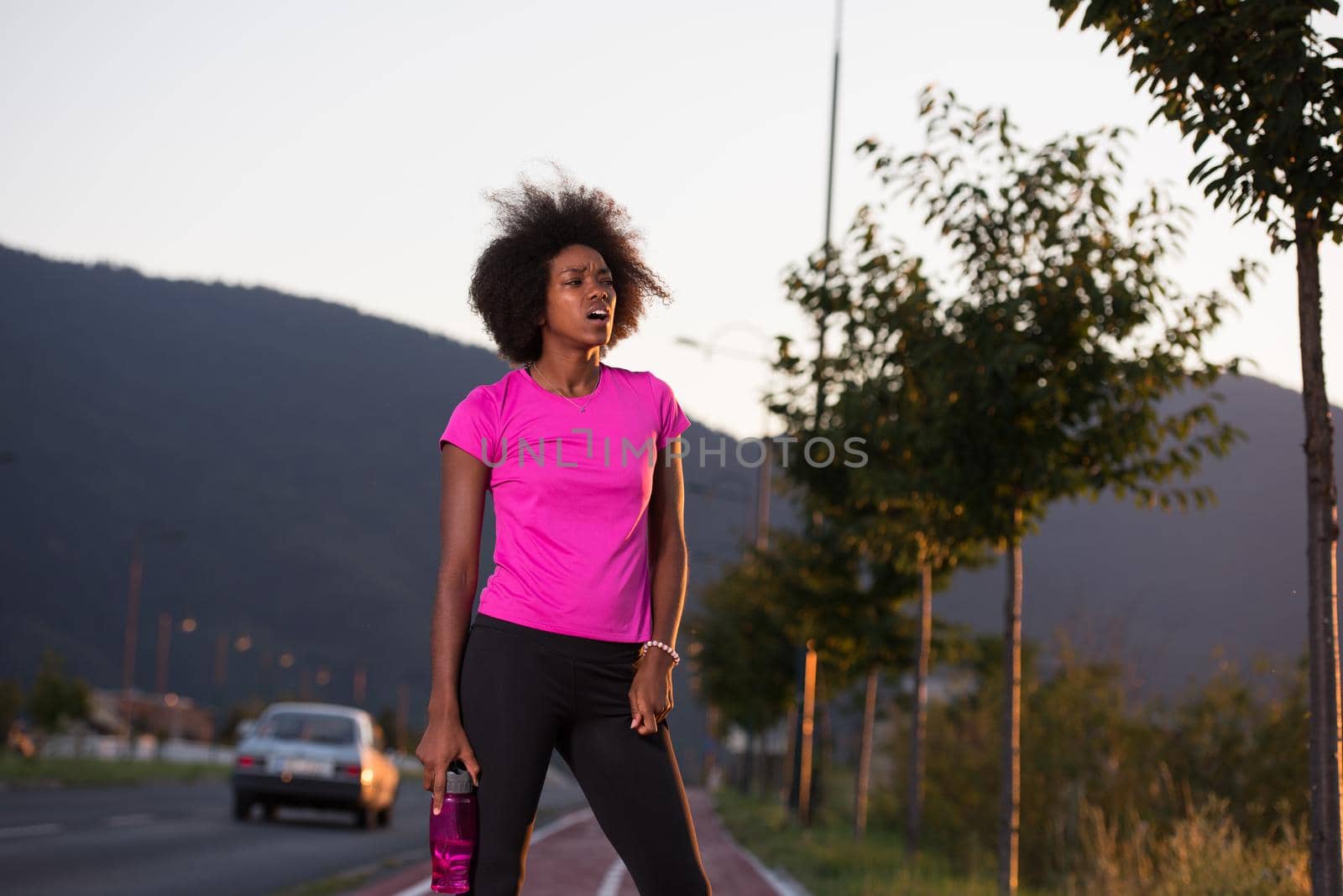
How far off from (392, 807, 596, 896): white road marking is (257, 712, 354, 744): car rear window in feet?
9.00

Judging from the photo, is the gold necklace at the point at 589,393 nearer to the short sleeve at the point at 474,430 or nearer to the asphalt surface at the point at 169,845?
the short sleeve at the point at 474,430

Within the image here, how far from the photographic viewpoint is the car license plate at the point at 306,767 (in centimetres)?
2002

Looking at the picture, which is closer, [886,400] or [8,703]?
[886,400]

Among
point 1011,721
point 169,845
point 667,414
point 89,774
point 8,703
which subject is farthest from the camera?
point 8,703

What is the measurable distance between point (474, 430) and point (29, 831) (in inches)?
571

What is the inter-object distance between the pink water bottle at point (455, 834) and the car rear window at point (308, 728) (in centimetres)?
1739

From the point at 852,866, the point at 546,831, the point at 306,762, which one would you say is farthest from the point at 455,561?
the point at 546,831

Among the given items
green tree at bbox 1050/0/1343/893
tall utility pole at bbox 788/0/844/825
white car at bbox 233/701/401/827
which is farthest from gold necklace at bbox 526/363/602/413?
tall utility pole at bbox 788/0/844/825

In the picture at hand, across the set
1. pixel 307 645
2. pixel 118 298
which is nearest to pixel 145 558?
pixel 307 645

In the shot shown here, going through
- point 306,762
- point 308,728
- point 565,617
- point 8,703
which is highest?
point 565,617

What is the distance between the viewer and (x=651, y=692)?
3527 millimetres

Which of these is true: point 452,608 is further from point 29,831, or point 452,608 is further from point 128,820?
point 128,820

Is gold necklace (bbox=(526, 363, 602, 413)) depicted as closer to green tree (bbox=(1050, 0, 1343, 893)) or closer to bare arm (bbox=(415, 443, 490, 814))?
bare arm (bbox=(415, 443, 490, 814))

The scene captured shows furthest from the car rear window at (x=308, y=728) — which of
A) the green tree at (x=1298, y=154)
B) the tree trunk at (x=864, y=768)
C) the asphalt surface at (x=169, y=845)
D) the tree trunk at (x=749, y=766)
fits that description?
the tree trunk at (x=749, y=766)
